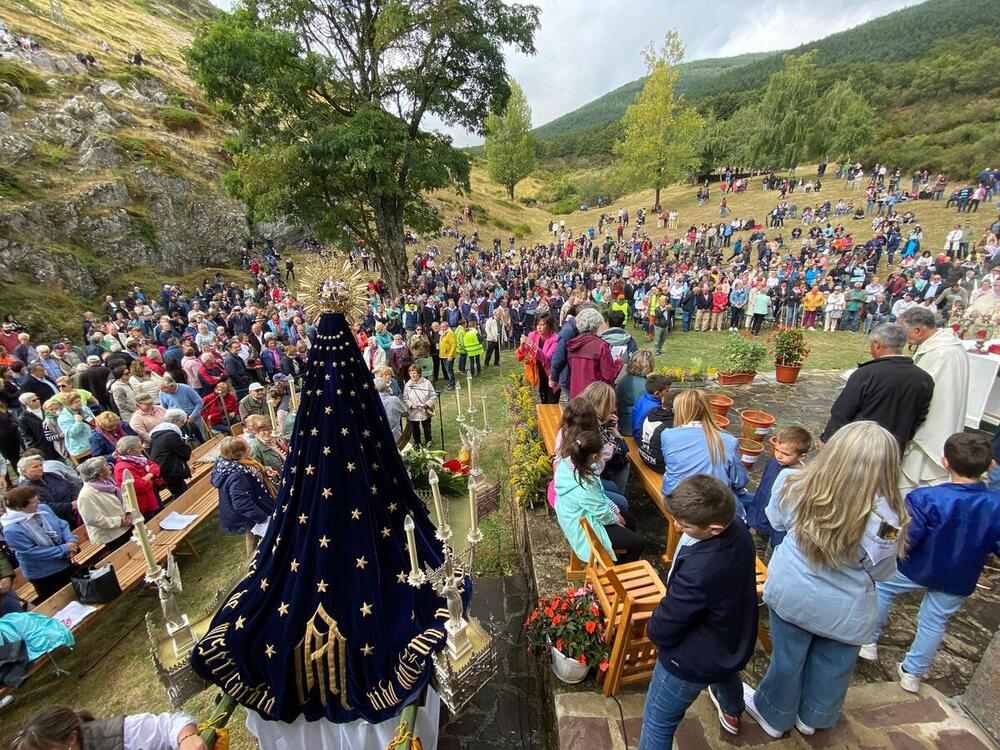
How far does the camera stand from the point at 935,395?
4.37m

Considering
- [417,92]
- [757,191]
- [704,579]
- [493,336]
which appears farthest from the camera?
[757,191]

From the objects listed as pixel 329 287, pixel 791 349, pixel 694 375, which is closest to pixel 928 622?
pixel 329 287

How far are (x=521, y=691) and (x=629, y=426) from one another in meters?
3.41

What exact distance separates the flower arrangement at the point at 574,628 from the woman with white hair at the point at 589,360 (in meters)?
2.93

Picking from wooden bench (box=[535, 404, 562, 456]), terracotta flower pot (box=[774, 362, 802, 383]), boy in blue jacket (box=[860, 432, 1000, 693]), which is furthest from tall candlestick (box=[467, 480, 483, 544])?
terracotta flower pot (box=[774, 362, 802, 383])

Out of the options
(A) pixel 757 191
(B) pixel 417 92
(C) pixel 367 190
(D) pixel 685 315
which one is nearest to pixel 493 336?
(D) pixel 685 315

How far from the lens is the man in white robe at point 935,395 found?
430 centimetres

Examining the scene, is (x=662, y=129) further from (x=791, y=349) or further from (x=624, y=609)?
(x=624, y=609)

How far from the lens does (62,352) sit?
40.5ft

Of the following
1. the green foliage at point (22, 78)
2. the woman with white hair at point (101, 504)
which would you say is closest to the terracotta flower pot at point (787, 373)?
the woman with white hair at point (101, 504)

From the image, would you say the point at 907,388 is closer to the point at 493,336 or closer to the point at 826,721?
the point at 826,721

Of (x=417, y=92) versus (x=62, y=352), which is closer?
(x=62, y=352)

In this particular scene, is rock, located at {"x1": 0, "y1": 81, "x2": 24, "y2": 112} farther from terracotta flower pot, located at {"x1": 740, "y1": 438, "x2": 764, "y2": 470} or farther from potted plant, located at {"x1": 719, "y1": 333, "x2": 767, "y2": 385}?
terracotta flower pot, located at {"x1": 740, "y1": 438, "x2": 764, "y2": 470}

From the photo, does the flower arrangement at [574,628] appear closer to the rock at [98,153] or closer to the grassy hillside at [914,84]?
the rock at [98,153]
